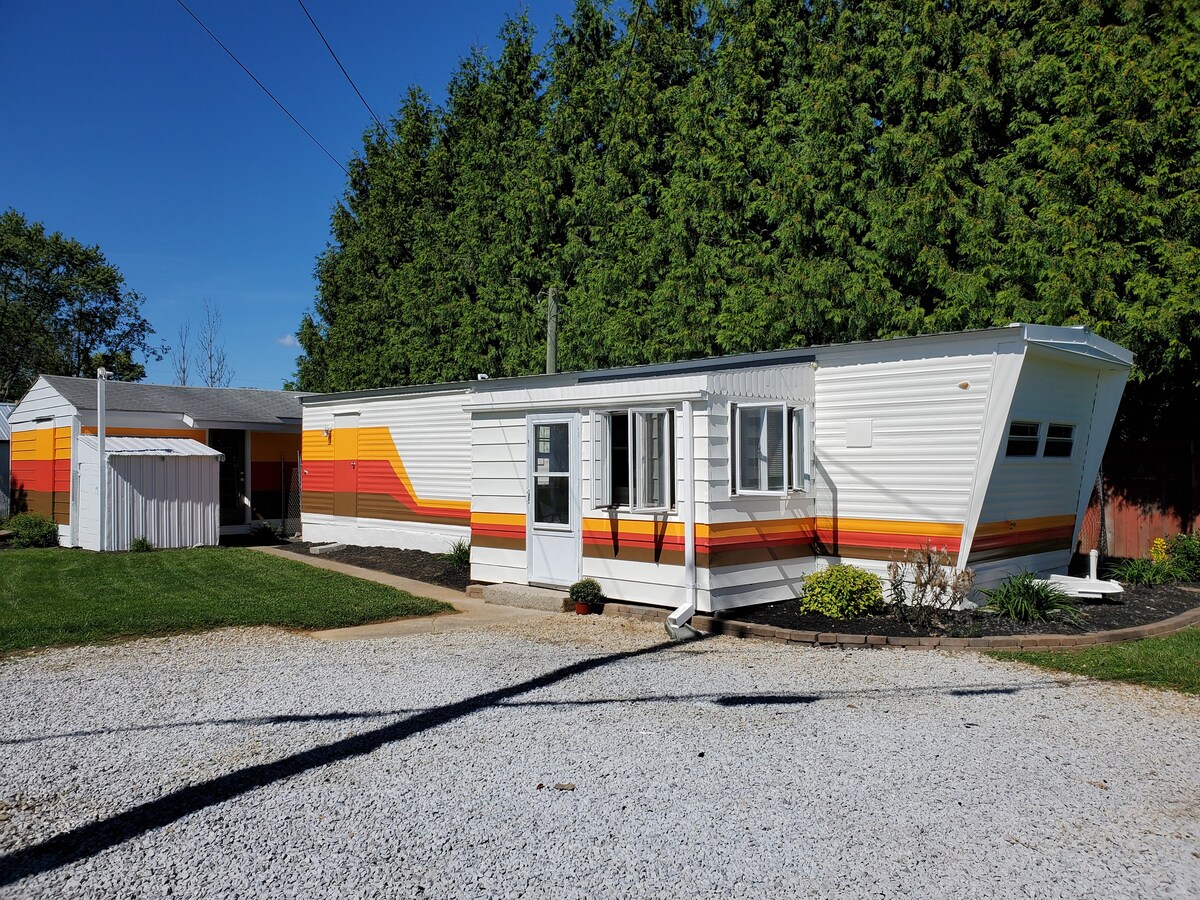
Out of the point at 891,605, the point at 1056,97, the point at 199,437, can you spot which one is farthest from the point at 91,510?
the point at 1056,97

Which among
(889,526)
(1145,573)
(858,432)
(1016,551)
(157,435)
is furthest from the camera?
(157,435)

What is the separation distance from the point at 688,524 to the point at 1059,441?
496cm

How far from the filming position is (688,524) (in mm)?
9117

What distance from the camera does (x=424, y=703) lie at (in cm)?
636

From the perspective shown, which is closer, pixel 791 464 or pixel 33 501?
pixel 791 464

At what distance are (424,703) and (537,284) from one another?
46.0ft

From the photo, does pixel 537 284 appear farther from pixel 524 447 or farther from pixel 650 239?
pixel 524 447

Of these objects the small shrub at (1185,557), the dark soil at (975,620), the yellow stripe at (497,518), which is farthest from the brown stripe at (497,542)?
the small shrub at (1185,557)

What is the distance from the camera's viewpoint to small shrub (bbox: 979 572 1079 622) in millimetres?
8867

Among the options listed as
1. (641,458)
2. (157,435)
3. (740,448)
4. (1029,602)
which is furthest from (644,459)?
(157,435)

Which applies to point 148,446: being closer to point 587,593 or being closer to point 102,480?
point 102,480

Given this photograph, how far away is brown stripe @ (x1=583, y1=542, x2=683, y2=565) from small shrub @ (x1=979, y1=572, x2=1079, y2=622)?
3297mm

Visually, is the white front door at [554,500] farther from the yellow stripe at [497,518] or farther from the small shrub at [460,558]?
the small shrub at [460,558]

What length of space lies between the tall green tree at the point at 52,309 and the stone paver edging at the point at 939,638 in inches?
1408
